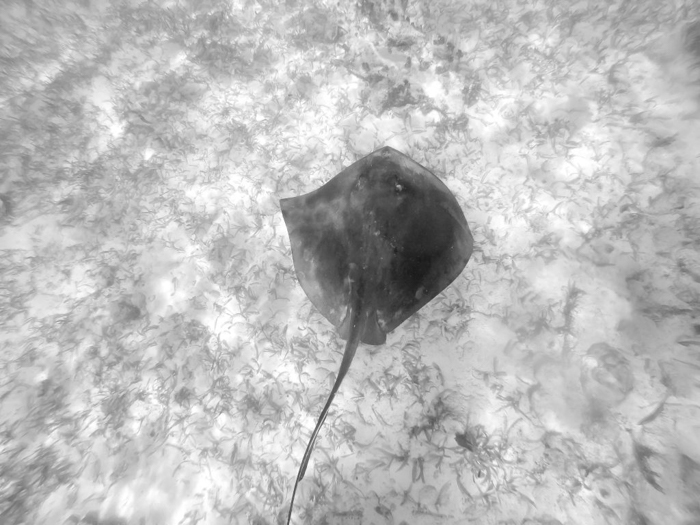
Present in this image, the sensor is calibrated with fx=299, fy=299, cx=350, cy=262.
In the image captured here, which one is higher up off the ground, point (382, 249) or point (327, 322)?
point (382, 249)

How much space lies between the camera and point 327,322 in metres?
3.82

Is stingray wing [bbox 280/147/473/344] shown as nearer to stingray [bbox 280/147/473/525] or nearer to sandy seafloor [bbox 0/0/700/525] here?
stingray [bbox 280/147/473/525]

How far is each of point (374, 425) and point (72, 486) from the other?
11.8ft

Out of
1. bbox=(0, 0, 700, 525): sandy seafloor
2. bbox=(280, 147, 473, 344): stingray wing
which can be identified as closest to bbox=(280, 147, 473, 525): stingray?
bbox=(280, 147, 473, 344): stingray wing

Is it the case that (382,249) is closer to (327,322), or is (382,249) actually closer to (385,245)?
(385,245)

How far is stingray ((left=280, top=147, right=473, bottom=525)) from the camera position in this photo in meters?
2.95

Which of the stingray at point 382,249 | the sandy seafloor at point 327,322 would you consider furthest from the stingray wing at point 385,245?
the sandy seafloor at point 327,322

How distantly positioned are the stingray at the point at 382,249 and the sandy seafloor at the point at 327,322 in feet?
2.35

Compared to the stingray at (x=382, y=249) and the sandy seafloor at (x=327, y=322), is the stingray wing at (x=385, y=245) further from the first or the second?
the sandy seafloor at (x=327, y=322)

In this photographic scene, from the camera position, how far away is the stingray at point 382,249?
2.95m

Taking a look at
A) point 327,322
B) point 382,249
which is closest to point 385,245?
point 382,249

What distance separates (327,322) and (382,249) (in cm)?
137

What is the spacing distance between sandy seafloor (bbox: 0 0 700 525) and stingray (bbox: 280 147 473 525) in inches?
28.2

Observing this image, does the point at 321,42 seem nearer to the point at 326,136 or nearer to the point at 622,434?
the point at 326,136
